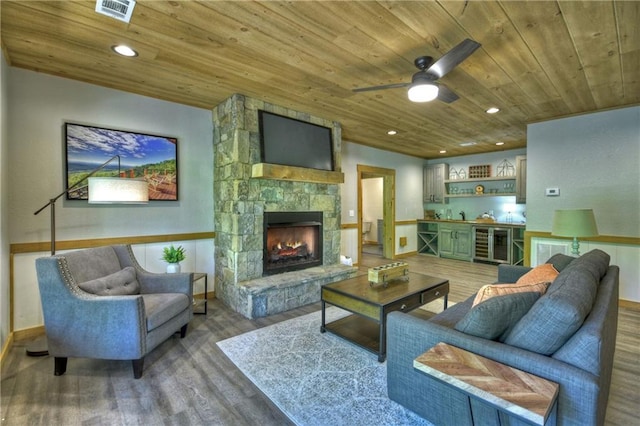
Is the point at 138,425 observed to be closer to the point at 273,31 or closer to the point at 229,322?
the point at 229,322

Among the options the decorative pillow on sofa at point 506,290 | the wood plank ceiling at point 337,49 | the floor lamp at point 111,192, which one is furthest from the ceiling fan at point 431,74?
the floor lamp at point 111,192

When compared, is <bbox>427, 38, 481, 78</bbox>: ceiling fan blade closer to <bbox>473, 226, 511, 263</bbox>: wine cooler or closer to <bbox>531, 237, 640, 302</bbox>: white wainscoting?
<bbox>531, 237, 640, 302</bbox>: white wainscoting

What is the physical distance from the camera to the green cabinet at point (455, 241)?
21.6 feet

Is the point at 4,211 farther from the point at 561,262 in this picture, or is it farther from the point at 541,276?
the point at 561,262

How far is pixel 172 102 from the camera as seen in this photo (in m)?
3.63

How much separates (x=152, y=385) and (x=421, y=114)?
4.17 metres

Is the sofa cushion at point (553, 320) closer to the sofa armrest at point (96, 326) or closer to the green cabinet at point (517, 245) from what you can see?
the sofa armrest at point (96, 326)

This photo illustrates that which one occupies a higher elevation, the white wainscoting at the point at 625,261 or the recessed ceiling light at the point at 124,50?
the recessed ceiling light at the point at 124,50

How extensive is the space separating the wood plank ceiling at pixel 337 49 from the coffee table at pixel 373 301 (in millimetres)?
2039

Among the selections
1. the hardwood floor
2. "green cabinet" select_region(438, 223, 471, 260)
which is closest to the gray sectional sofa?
the hardwood floor

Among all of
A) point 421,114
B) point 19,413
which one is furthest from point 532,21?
point 19,413

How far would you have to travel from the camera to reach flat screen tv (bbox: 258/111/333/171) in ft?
12.0

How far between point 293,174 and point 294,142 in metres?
0.51

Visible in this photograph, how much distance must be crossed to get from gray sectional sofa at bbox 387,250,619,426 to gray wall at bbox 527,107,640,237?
105 inches
